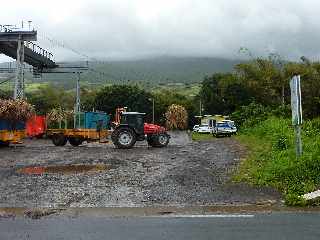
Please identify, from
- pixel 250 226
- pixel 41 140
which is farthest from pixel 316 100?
pixel 250 226

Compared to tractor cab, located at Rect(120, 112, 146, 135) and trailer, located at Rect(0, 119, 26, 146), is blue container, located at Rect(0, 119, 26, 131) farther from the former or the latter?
tractor cab, located at Rect(120, 112, 146, 135)

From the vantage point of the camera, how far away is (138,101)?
303 ft

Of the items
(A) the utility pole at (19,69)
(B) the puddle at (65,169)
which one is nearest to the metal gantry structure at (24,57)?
(A) the utility pole at (19,69)

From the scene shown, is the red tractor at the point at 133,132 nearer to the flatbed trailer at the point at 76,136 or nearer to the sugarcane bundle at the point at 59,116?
the flatbed trailer at the point at 76,136

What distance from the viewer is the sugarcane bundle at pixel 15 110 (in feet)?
98.2

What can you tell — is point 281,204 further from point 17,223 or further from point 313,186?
point 17,223

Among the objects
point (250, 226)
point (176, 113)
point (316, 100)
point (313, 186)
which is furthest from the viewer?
point (176, 113)

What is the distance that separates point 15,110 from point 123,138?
6.51 metres

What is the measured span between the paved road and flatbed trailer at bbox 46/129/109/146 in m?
21.9

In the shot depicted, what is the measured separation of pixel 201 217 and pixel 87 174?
22.3 ft

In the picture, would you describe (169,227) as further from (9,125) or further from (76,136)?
(76,136)

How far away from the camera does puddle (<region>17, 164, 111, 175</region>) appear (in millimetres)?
16672

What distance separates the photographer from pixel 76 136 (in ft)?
105

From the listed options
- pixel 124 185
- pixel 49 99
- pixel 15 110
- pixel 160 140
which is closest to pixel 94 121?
pixel 160 140
